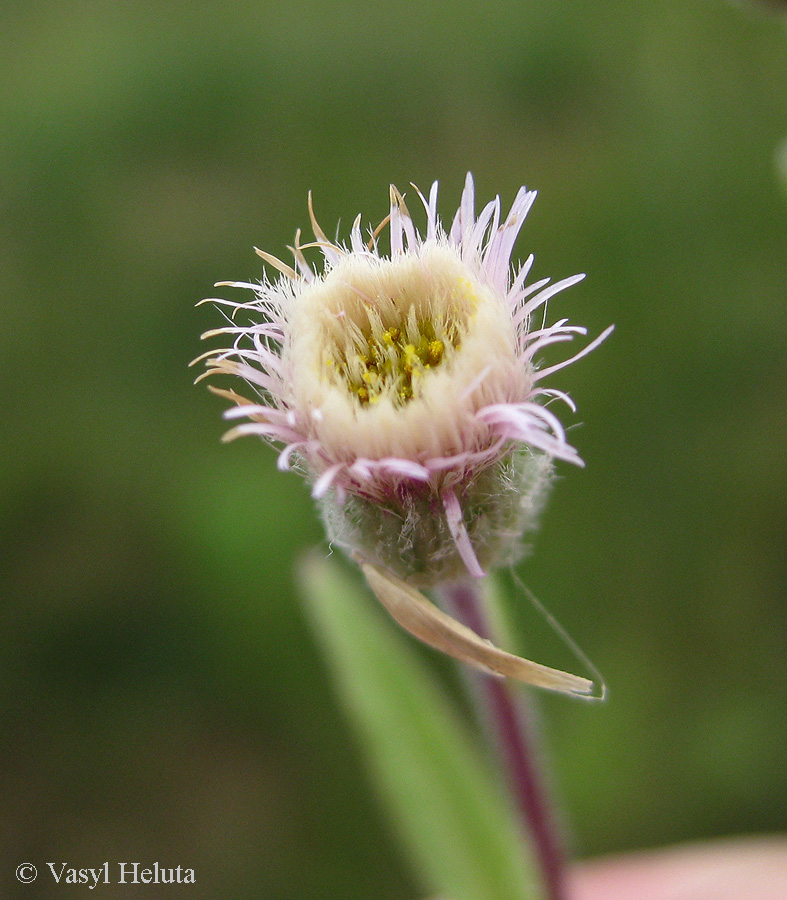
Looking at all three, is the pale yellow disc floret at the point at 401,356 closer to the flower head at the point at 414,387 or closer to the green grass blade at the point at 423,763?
the flower head at the point at 414,387

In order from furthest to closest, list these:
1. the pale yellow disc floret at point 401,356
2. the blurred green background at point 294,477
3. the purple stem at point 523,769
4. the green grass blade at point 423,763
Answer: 1. the blurred green background at point 294,477
2. the green grass blade at point 423,763
3. the purple stem at point 523,769
4. the pale yellow disc floret at point 401,356

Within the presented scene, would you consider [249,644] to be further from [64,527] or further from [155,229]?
[155,229]

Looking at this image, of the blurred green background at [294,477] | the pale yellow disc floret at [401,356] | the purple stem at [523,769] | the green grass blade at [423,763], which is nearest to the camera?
the pale yellow disc floret at [401,356]

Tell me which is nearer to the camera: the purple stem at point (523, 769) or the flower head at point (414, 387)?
the flower head at point (414, 387)
